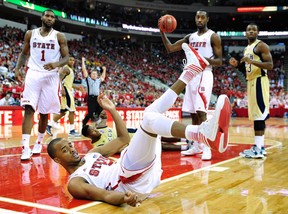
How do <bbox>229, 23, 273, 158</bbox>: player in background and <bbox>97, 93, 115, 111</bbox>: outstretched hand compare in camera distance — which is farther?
<bbox>229, 23, 273, 158</bbox>: player in background

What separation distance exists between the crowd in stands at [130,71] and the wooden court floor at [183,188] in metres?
8.98

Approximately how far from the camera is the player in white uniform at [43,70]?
15.4ft

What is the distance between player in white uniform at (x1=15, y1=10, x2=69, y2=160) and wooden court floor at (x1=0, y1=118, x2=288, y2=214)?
694 mm

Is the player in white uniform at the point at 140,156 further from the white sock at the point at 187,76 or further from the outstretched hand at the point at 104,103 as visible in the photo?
the outstretched hand at the point at 104,103

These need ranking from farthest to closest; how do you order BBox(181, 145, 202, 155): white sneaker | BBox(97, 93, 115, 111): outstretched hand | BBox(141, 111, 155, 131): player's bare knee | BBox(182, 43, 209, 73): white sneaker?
BBox(181, 145, 202, 155): white sneaker
BBox(97, 93, 115, 111): outstretched hand
BBox(182, 43, 209, 73): white sneaker
BBox(141, 111, 155, 131): player's bare knee

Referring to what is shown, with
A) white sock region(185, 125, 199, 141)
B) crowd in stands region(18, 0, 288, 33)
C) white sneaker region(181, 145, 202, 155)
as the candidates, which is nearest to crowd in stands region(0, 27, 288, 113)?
crowd in stands region(18, 0, 288, 33)

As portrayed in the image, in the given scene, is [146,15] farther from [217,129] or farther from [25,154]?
[217,129]

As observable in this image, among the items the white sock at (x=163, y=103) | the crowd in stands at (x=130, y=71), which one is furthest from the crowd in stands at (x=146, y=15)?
the white sock at (x=163, y=103)

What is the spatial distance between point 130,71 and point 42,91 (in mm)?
21557

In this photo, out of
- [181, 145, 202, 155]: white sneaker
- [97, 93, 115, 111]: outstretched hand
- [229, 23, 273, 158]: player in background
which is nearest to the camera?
[97, 93, 115, 111]: outstretched hand

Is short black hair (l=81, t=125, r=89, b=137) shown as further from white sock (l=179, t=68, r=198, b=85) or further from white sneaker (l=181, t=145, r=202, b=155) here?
white sock (l=179, t=68, r=198, b=85)

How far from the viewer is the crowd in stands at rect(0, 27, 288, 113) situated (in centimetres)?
1642

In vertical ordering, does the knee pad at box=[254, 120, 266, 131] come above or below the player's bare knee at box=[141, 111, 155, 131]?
below

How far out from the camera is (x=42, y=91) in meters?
4.83
